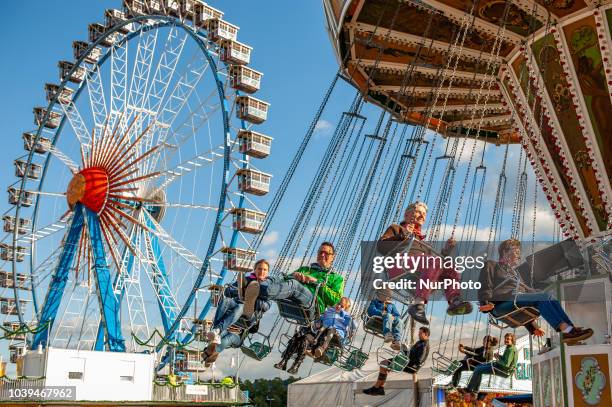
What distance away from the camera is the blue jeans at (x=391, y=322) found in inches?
389

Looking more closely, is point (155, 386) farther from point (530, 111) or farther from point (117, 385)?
point (530, 111)

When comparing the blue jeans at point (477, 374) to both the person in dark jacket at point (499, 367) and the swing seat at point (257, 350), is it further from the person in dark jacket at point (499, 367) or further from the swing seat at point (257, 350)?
the swing seat at point (257, 350)

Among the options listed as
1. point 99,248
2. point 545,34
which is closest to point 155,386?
point 99,248

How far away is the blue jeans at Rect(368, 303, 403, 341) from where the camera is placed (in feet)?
32.4

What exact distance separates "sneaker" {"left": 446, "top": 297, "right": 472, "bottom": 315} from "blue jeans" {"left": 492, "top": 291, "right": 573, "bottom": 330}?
2.29 feet

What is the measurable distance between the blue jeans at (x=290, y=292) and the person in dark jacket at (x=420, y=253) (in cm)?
131

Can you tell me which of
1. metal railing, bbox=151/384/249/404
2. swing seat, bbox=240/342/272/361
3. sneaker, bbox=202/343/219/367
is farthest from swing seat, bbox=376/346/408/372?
metal railing, bbox=151/384/249/404

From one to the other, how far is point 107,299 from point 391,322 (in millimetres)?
14393

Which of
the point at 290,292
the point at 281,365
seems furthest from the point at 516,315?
the point at 281,365

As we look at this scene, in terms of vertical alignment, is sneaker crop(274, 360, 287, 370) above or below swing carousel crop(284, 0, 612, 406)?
below

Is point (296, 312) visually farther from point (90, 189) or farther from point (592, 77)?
point (90, 189)

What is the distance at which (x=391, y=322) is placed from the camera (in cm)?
992

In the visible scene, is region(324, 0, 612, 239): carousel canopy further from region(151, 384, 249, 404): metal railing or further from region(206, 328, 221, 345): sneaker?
region(151, 384, 249, 404): metal railing

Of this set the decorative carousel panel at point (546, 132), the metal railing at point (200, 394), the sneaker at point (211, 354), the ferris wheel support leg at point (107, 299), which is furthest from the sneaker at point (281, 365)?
the ferris wheel support leg at point (107, 299)
